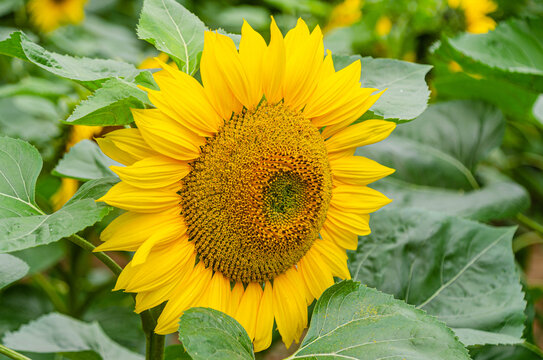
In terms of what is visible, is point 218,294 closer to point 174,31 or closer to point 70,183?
point 174,31

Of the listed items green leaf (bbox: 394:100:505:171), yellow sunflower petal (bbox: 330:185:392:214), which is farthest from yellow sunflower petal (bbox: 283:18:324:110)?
green leaf (bbox: 394:100:505:171)

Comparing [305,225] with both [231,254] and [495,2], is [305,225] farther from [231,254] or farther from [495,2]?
[495,2]

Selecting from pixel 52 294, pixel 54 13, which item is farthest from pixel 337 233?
pixel 54 13

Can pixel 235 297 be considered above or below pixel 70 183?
above

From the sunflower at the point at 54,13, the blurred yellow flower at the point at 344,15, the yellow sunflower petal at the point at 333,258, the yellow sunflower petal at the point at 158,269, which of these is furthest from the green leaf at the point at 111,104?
the sunflower at the point at 54,13

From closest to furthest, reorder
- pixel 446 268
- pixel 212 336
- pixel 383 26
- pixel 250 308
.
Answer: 1. pixel 212 336
2. pixel 250 308
3. pixel 446 268
4. pixel 383 26

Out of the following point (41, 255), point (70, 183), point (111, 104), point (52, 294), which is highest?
point (111, 104)
